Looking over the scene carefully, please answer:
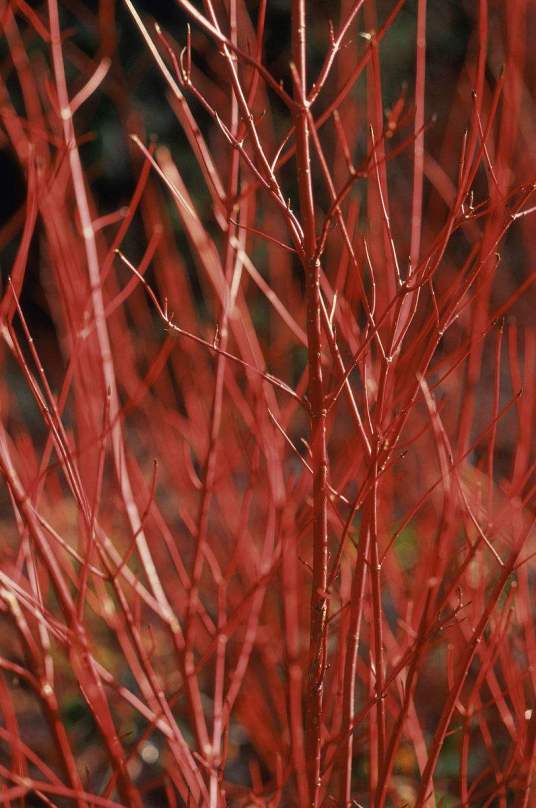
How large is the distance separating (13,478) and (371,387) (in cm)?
61

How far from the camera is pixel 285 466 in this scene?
179 centimetres

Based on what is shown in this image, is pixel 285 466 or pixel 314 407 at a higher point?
pixel 314 407

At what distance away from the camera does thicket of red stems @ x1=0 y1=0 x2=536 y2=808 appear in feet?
2.56

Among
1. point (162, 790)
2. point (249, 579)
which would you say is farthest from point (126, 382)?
point (162, 790)

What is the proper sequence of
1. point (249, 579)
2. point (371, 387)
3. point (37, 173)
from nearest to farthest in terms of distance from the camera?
point (37, 173) < point (371, 387) < point (249, 579)

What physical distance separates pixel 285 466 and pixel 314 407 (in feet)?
3.39

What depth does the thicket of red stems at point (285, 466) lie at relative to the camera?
779 millimetres

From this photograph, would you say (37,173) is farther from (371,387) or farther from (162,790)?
(162,790)

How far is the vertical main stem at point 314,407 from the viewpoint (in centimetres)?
70

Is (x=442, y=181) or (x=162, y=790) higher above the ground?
(x=442, y=181)

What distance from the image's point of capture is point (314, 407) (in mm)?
761

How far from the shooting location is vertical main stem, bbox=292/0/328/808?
0.70 meters

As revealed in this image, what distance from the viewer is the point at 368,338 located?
709 mm

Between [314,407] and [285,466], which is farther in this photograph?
[285,466]
